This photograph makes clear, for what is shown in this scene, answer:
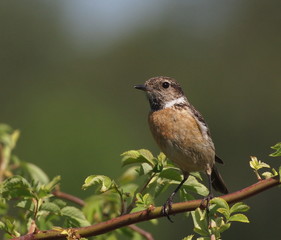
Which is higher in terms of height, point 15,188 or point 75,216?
point 15,188

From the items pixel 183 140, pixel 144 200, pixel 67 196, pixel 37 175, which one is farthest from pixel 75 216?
pixel 183 140

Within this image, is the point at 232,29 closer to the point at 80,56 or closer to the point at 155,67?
the point at 155,67

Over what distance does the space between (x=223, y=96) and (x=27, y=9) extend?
23.9 meters

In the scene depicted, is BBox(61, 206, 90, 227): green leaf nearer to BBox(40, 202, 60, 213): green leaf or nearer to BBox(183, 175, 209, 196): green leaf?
BBox(40, 202, 60, 213): green leaf

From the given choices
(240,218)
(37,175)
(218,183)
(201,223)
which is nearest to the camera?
(240,218)

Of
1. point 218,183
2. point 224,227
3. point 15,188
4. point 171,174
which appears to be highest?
point 218,183

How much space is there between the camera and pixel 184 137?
511 cm

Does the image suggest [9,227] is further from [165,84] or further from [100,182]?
[165,84]

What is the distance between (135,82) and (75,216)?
3757 centimetres

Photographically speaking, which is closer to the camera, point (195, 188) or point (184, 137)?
point (195, 188)

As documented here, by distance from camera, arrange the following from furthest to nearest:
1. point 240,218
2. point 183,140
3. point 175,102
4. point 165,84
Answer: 1. point 165,84
2. point 175,102
3. point 183,140
4. point 240,218

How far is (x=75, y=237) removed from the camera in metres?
3.08

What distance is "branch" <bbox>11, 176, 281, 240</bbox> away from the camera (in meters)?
3.04

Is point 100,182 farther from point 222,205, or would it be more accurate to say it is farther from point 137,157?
point 222,205
